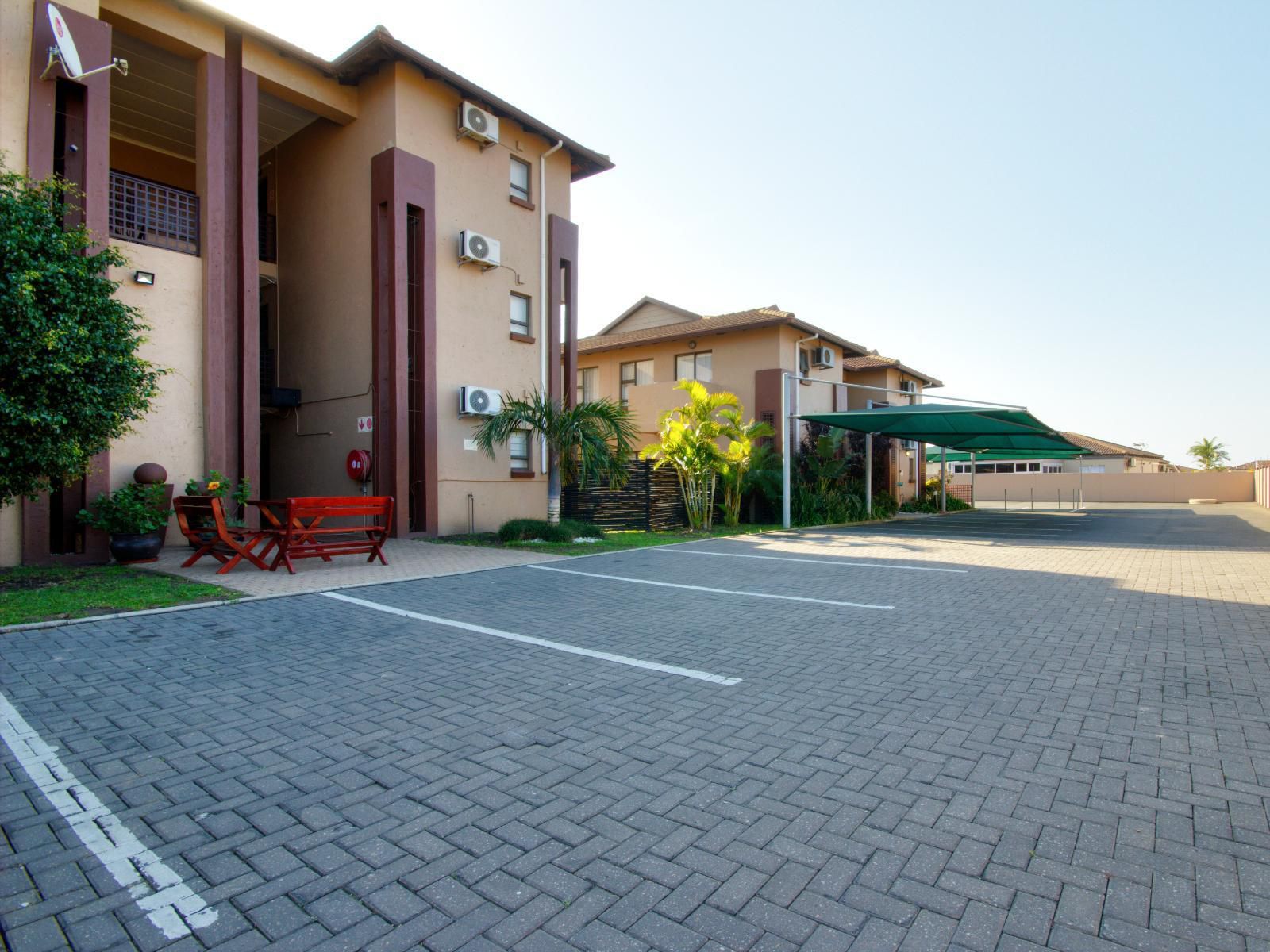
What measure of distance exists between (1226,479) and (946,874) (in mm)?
51529

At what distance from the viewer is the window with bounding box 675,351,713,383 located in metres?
22.7

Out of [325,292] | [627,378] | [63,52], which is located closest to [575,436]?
[325,292]

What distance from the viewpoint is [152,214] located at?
39.2 feet

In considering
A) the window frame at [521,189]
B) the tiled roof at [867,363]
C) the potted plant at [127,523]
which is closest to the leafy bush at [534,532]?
the potted plant at [127,523]

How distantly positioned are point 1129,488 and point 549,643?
4724cm

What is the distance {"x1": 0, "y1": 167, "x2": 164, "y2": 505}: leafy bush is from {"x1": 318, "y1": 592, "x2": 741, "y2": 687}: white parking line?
332 centimetres

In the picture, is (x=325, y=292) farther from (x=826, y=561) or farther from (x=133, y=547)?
(x=826, y=561)

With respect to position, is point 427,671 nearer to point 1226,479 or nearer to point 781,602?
point 781,602

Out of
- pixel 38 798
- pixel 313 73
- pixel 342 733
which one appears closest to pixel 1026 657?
pixel 342 733

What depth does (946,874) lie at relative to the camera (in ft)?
7.84

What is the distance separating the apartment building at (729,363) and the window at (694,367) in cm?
3

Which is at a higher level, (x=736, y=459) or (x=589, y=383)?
(x=589, y=383)

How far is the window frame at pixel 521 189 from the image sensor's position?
1614cm

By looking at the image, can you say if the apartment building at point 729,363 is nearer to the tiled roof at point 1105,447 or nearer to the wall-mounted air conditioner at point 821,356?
the wall-mounted air conditioner at point 821,356
